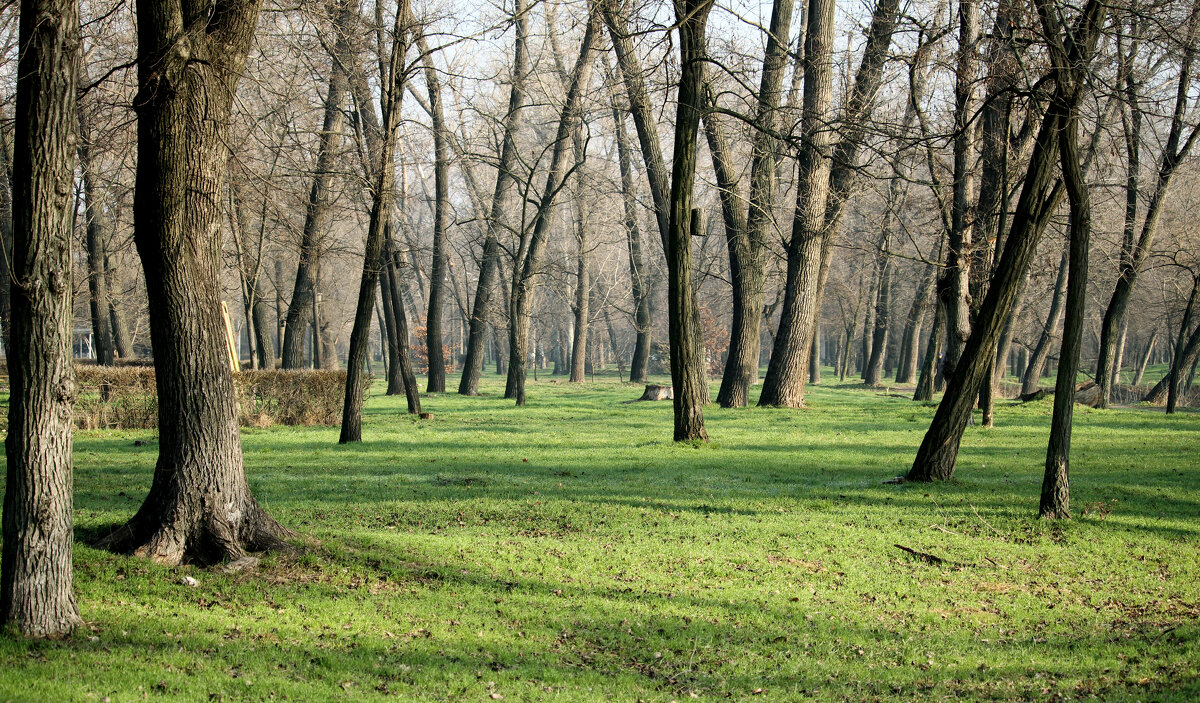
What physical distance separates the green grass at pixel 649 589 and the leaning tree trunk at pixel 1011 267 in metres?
0.57

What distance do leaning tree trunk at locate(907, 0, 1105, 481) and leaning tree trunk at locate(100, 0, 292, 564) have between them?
25.7ft

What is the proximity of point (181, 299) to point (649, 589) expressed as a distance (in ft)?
13.9

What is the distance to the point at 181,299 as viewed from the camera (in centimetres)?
619

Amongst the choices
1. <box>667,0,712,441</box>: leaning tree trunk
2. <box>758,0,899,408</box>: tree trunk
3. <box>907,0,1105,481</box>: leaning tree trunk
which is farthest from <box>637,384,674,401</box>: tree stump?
<box>907,0,1105,481</box>: leaning tree trunk

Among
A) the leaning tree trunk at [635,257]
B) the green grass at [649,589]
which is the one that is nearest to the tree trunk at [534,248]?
the leaning tree trunk at [635,257]

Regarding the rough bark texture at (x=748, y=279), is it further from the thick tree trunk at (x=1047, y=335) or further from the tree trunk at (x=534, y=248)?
the thick tree trunk at (x=1047, y=335)

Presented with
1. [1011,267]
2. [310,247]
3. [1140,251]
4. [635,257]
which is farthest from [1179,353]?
[310,247]

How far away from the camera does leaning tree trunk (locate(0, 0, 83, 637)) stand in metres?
4.38

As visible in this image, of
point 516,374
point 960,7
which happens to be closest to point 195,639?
point 960,7

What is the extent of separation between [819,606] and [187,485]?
4.92 m

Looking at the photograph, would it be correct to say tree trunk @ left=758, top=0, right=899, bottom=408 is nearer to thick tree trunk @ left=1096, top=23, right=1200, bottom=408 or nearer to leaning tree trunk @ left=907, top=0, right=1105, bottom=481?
thick tree trunk @ left=1096, top=23, right=1200, bottom=408

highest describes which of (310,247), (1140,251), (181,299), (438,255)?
(438,255)

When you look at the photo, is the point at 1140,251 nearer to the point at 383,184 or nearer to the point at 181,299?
the point at 383,184

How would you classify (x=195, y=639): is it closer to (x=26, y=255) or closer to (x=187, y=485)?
(x=187, y=485)
